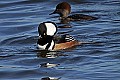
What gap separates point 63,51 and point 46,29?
74 cm

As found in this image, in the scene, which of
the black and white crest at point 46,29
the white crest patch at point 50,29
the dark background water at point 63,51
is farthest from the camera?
the white crest patch at point 50,29

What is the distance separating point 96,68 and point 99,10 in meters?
8.24

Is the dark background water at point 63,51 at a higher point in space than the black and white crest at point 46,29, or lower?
lower

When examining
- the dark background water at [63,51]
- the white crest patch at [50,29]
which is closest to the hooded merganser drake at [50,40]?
the white crest patch at [50,29]

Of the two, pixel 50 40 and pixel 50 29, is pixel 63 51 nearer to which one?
pixel 50 40

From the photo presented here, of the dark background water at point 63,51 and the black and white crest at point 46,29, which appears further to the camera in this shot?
the black and white crest at point 46,29

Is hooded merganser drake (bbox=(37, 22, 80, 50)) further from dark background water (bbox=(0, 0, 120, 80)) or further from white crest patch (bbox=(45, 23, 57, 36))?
dark background water (bbox=(0, 0, 120, 80))

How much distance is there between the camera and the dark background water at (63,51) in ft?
46.1

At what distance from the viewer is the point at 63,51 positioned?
16531 mm

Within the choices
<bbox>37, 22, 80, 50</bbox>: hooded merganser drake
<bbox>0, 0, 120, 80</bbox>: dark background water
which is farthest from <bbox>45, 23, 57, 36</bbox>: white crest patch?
<bbox>0, 0, 120, 80</bbox>: dark background water

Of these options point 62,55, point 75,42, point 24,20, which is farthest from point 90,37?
point 24,20

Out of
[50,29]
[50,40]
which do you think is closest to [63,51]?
[50,40]

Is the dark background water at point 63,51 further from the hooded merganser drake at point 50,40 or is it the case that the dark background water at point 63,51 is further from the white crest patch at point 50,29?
the white crest patch at point 50,29

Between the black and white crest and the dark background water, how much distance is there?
0.53m
